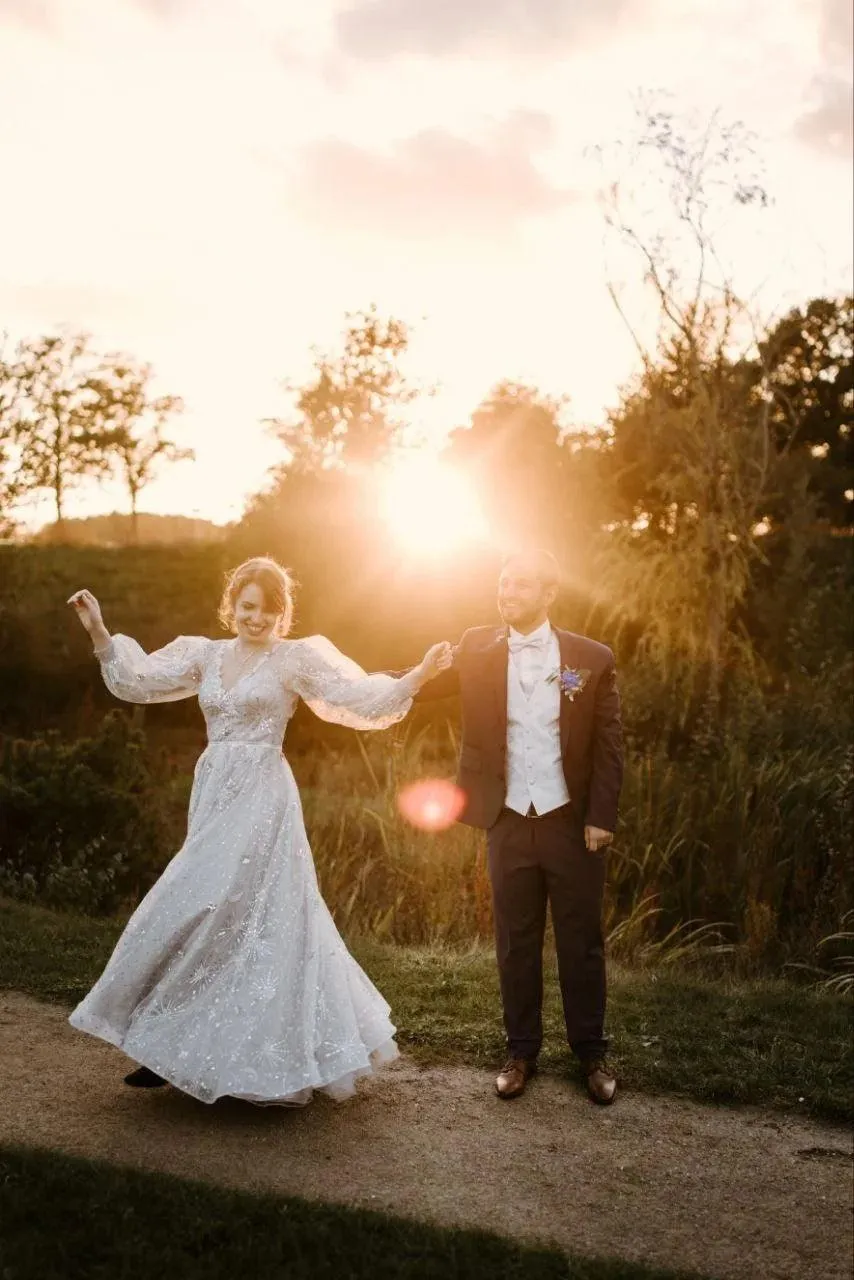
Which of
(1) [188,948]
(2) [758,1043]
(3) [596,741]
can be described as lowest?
(2) [758,1043]

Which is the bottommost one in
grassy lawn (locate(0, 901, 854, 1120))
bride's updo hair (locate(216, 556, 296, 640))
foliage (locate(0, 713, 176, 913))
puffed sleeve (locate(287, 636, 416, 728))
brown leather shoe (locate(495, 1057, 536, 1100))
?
grassy lawn (locate(0, 901, 854, 1120))

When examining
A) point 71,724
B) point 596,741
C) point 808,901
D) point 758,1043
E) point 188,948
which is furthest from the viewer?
point 71,724

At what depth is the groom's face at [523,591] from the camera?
4707 millimetres

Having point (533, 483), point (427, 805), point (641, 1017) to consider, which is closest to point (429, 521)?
point (533, 483)

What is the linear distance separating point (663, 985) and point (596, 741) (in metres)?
2.22

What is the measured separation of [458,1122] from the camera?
14.5 feet

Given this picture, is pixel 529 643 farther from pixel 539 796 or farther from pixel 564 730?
pixel 539 796

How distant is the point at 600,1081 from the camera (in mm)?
4734

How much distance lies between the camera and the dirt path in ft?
12.3

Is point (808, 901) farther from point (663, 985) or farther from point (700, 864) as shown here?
point (663, 985)

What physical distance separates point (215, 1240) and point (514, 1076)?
158 centimetres

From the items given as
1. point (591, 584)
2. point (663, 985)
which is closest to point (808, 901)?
point (663, 985)

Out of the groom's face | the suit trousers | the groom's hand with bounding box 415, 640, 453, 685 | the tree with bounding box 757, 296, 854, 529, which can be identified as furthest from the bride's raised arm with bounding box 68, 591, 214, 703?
the tree with bounding box 757, 296, 854, 529

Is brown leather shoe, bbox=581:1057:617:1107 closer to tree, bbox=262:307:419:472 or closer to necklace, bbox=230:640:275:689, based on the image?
necklace, bbox=230:640:275:689
